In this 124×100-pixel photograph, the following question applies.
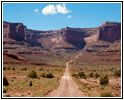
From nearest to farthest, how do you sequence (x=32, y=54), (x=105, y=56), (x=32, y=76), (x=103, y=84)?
(x=103, y=84) < (x=32, y=76) < (x=105, y=56) < (x=32, y=54)

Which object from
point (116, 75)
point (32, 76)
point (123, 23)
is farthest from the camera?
point (116, 75)

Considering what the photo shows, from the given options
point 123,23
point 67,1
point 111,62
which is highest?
point 67,1

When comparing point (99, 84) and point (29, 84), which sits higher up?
point (29, 84)

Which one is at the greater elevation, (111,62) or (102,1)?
(102,1)

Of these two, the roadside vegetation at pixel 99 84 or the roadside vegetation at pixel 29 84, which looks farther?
the roadside vegetation at pixel 99 84

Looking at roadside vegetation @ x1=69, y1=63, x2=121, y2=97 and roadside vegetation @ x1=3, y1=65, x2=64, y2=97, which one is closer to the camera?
roadside vegetation @ x1=3, y1=65, x2=64, y2=97

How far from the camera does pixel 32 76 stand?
47.1 meters

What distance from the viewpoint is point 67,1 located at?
16.6 meters

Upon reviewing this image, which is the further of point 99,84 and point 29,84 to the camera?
point 99,84

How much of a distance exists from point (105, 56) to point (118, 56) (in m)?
10.3

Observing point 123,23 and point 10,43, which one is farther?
point 10,43

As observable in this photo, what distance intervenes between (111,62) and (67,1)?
10890 cm

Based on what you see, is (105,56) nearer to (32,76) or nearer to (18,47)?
(18,47)

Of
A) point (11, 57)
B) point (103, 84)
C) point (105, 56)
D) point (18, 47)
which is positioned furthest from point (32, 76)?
point (18, 47)
